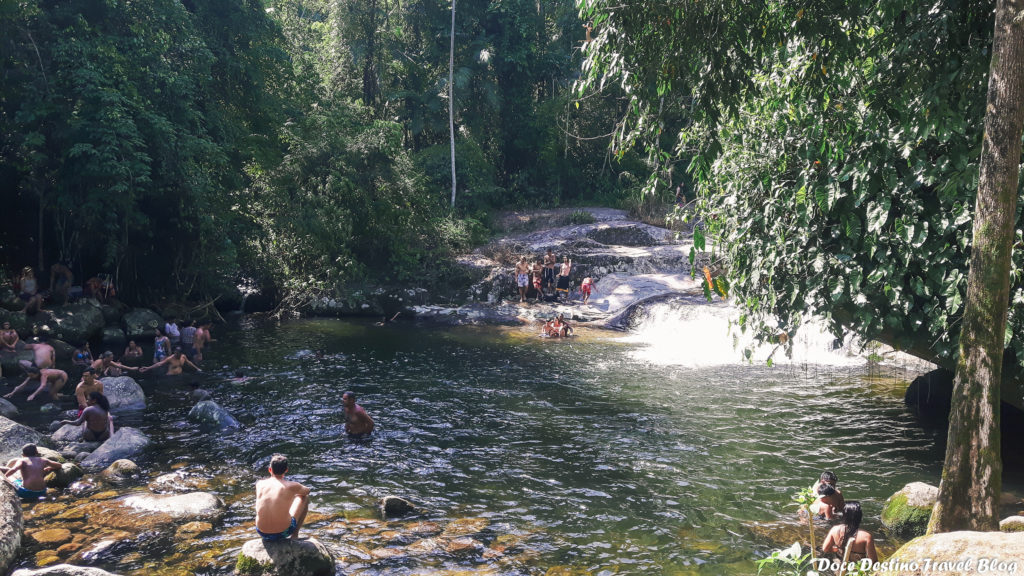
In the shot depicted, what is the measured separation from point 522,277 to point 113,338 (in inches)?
545

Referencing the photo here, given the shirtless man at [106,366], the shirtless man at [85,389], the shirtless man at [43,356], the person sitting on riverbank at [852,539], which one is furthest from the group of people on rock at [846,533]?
the shirtless man at [43,356]

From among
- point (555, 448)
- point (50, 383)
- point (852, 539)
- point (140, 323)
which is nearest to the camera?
point (852, 539)

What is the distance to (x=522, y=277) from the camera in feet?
89.4

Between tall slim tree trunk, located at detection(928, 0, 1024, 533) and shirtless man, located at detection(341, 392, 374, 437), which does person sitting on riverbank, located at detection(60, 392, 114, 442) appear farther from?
tall slim tree trunk, located at detection(928, 0, 1024, 533)

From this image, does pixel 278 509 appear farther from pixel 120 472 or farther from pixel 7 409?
pixel 7 409

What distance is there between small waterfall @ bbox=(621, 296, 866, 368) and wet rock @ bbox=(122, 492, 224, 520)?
Result: 11681 mm

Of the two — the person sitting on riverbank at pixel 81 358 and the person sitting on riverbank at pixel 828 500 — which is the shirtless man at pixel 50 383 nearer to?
the person sitting on riverbank at pixel 81 358

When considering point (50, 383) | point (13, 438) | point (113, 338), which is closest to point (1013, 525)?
point (13, 438)

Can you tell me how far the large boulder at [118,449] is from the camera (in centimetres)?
1138

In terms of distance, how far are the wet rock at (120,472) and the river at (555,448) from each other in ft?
1.32

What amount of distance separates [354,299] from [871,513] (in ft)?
69.6

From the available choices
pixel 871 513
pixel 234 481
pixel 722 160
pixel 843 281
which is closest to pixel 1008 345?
pixel 843 281

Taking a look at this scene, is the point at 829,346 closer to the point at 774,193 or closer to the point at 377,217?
the point at 774,193

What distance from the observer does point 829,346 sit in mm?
19000
